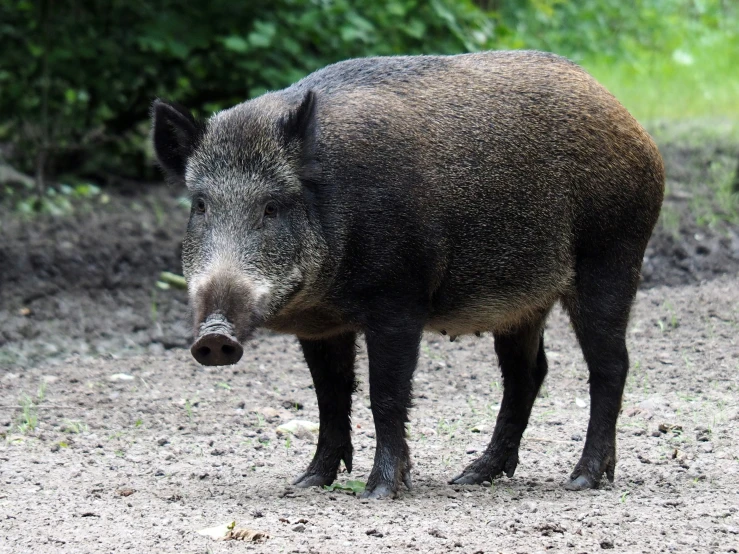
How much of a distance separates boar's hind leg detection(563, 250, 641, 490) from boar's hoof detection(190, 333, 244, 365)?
1.66 meters

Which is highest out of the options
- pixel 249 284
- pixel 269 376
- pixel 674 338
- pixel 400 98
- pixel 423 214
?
pixel 400 98

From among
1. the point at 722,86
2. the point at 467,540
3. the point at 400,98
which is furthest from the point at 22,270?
the point at 722,86

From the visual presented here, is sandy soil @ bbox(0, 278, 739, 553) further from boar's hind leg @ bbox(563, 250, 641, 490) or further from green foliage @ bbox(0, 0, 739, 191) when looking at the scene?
green foliage @ bbox(0, 0, 739, 191)

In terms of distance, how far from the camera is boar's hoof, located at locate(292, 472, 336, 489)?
4.88m

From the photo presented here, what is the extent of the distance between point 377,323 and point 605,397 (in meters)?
1.07

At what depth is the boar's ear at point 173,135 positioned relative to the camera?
461cm

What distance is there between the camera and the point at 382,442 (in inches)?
183

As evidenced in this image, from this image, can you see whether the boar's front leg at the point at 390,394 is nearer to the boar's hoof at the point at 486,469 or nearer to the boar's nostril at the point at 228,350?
the boar's hoof at the point at 486,469

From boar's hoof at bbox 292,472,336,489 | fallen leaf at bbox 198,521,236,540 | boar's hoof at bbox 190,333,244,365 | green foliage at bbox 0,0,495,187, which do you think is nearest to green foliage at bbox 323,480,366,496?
boar's hoof at bbox 292,472,336,489

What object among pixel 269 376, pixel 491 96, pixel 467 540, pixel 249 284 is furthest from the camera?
pixel 269 376

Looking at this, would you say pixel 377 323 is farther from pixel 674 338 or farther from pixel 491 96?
pixel 674 338

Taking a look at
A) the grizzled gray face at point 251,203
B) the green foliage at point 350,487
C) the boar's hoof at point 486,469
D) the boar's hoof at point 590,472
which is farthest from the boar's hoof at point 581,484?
the grizzled gray face at point 251,203

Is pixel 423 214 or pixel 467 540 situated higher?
pixel 423 214

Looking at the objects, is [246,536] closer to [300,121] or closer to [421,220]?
[421,220]
